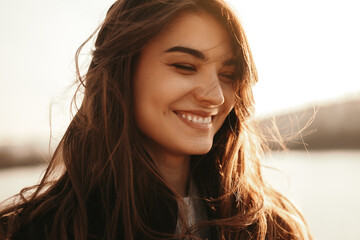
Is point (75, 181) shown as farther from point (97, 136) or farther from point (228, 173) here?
point (228, 173)

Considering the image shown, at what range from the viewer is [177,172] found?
193cm

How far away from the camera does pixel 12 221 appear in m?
1.48

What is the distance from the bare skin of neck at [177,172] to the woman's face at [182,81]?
0.15 meters

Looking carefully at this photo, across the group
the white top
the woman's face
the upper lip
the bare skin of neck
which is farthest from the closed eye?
the white top

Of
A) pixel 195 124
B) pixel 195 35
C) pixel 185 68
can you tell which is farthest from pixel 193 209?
pixel 195 35

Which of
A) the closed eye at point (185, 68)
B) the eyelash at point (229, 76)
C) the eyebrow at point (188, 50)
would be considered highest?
the eyebrow at point (188, 50)

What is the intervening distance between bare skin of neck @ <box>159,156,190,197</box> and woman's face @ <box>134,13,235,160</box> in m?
0.15

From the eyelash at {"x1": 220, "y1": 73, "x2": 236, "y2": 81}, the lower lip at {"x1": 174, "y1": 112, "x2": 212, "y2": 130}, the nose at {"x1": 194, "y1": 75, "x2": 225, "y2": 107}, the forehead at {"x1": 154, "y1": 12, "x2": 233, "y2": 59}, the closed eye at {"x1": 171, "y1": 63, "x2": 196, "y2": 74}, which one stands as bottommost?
the lower lip at {"x1": 174, "y1": 112, "x2": 212, "y2": 130}

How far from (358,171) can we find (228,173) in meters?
4.29

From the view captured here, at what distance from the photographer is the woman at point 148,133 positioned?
1572mm

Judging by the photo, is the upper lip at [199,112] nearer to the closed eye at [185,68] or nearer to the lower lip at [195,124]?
the lower lip at [195,124]

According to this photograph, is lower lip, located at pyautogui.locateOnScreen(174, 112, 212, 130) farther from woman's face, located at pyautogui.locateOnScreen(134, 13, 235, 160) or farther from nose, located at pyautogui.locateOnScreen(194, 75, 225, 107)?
nose, located at pyautogui.locateOnScreen(194, 75, 225, 107)

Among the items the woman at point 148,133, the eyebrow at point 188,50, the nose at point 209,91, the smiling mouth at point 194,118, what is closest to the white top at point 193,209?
the woman at point 148,133

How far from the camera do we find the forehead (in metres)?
1.64
